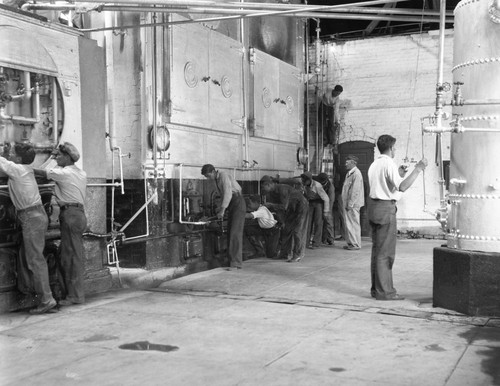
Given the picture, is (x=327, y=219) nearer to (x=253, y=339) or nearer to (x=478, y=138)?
(x=478, y=138)

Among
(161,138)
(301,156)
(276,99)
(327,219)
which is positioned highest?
(276,99)

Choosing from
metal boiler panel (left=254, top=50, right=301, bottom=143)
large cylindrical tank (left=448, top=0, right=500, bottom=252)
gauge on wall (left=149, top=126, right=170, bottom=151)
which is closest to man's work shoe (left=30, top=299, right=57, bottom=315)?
gauge on wall (left=149, top=126, right=170, bottom=151)

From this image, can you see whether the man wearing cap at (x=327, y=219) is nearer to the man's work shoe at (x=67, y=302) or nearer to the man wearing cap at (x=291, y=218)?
the man wearing cap at (x=291, y=218)

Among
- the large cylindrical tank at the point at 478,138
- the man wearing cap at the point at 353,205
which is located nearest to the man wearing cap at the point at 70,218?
the large cylindrical tank at the point at 478,138

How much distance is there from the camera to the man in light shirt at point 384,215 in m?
6.94

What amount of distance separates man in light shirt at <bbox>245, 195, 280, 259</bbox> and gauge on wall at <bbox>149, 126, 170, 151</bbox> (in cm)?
225

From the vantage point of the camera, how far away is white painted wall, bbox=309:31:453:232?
14.9 metres

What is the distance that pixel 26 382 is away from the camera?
4.28 meters

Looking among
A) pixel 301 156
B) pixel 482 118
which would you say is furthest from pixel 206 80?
pixel 482 118

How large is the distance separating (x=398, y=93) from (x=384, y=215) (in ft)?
29.9

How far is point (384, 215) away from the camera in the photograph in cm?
695

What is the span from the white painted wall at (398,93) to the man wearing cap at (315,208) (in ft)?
9.99

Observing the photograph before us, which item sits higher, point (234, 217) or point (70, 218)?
point (70, 218)

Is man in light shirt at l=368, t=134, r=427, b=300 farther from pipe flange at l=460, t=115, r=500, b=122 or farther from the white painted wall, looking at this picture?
the white painted wall
